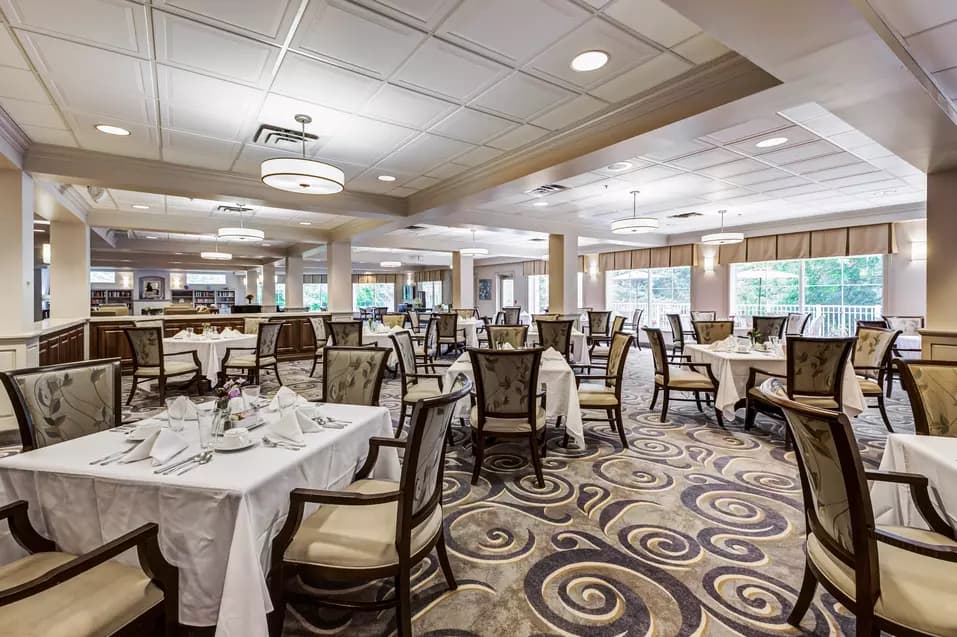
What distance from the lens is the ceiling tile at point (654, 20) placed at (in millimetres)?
2441

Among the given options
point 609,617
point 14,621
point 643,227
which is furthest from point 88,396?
point 643,227

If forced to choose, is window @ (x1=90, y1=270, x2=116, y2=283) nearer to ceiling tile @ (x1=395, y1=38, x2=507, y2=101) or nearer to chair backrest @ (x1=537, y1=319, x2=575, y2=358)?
chair backrest @ (x1=537, y1=319, x2=575, y2=358)

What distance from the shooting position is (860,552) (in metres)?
1.31

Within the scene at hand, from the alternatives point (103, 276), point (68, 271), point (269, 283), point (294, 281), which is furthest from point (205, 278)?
point (68, 271)

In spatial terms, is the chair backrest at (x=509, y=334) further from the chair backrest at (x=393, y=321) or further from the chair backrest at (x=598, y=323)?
the chair backrest at (x=598, y=323)

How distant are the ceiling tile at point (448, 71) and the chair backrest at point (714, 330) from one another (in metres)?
4.18

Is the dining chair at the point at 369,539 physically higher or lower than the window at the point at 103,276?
lower

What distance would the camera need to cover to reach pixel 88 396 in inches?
86.4

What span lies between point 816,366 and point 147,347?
21.8 feet

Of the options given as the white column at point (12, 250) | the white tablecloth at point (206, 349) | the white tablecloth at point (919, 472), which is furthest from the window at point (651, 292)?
the white column at point (12, 250)

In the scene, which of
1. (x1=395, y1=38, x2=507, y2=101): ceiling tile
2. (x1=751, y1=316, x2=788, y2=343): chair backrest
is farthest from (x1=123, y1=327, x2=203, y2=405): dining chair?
(x1=751, y1=316, x2=788, y2=343): chair backrest

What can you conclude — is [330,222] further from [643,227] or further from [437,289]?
[437,289]

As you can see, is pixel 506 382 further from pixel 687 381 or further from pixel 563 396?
pixel 687 381

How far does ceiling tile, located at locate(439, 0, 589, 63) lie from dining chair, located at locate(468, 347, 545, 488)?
1.88 metres
